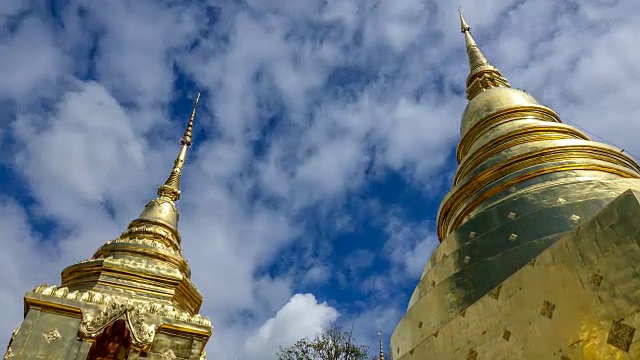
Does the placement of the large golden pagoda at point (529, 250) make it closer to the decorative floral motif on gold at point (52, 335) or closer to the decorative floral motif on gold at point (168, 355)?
the decorative floral motif on gold at point (168, 355)

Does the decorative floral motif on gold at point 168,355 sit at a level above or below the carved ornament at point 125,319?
below

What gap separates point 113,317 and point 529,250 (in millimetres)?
6512

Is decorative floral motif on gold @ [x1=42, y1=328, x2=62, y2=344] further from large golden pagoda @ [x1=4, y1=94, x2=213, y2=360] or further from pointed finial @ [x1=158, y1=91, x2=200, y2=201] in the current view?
pointed finial @ [x1=158, y1=91, x2=200, y2=201]

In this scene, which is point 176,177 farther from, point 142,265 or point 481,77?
point 481,77

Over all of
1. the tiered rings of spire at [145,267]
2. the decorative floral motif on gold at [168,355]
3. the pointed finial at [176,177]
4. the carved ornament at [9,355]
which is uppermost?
the pointed finial at [176,177]

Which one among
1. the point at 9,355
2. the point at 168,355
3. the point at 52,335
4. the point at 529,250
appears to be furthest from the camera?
the point at 168,355

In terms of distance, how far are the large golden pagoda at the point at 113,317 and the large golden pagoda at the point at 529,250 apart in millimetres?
3749

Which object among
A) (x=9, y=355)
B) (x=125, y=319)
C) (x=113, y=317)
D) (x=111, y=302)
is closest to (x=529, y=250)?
(x=125, y=319)

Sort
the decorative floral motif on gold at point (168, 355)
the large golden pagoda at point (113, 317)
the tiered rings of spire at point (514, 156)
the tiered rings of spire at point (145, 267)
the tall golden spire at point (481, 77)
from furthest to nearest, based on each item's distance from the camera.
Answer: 1. the tall golden spire at point (481, 77)
2. the tiered rings of spire at point (145, 267)
3. the decorative floral motif on gold at point (168, 355)
4. the tiered rings of spire at point (514, 156)
5. the large golden pagoda at point (113, 317)

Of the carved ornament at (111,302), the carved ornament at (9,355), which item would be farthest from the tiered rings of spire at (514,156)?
the carved ornament at (9,355)

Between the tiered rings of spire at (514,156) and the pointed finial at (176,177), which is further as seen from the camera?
the pointed finial at (176,177)

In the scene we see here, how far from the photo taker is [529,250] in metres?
6.38

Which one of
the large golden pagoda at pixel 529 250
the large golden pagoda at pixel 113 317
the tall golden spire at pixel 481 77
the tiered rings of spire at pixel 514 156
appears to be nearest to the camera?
the large golden pagoda at pixel 529 250

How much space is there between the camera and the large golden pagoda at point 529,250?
4.20 m
